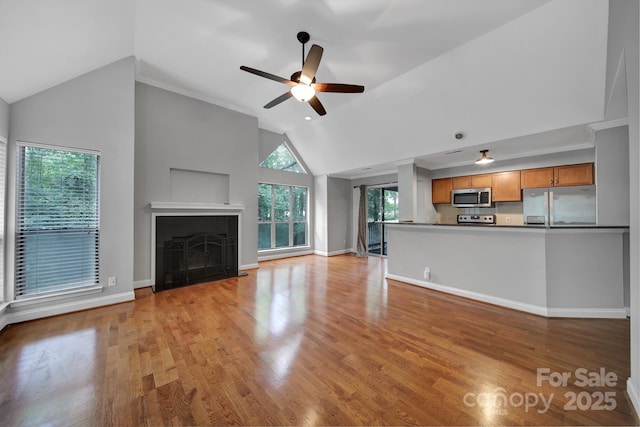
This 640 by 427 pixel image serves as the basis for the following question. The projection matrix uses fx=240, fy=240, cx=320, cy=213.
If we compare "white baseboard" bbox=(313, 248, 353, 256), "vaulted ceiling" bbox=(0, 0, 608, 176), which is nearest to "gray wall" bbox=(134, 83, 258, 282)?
"vaulted ceiling" bbox=(0, 0, 608, 176)

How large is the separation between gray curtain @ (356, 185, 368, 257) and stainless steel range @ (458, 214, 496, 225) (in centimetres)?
248

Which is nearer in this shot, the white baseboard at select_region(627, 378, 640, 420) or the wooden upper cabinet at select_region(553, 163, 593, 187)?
the white baseboard at select_region(627, 378, 640, 420)

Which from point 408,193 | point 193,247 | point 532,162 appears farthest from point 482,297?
point 193,247

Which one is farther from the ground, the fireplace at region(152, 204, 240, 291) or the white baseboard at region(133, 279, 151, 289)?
the fireplace at region(152, 204, 240, 291)

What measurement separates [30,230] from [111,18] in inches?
101

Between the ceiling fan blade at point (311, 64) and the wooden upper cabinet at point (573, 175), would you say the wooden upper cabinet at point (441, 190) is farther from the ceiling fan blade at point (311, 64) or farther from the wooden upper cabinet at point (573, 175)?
the ceiling fan blade at point (311, 64)

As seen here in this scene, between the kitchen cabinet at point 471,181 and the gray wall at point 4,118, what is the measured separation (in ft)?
23.5

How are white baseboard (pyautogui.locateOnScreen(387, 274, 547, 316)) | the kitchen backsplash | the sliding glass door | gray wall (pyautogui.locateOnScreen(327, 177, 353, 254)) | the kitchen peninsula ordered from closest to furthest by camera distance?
the kitchen peninsula
white baseboard (pyautogui.locateOnScreen(387, 274, 547, 316))
the kitchen backsplash
the sliding glass door
gray wall (pyautogui.locateOnScreen(327, 177, 353, 254))

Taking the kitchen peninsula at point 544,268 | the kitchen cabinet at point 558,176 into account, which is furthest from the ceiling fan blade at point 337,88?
the kitchen cabinet at point 558,176

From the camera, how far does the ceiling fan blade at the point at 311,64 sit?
2359 millimetres

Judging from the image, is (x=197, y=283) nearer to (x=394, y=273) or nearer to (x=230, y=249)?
(x=230, y=249)

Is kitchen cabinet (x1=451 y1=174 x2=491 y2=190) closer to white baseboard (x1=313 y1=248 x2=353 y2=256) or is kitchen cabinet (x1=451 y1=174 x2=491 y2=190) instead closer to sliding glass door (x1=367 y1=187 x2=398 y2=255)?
sliding glass door (x1=367 y1=187 x2=398 y2=255)

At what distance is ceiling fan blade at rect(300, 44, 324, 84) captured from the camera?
92.9 inches

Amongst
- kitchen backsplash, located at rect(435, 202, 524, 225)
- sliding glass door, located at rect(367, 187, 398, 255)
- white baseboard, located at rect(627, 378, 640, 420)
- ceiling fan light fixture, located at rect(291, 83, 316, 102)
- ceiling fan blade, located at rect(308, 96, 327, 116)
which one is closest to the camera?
white baseboard, located at rect(627, 378, 640, 420)
